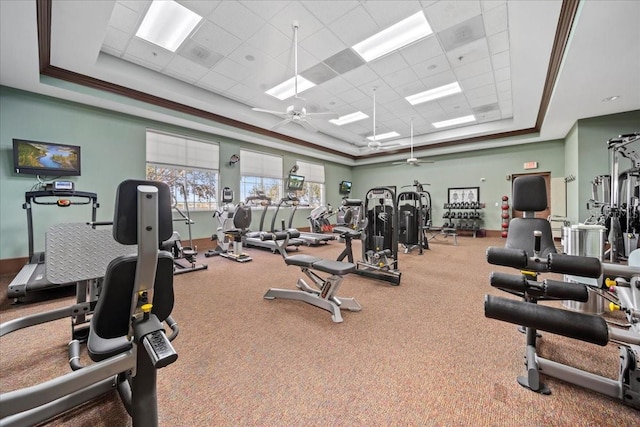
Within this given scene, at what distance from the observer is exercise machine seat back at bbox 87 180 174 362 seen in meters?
Answer: 1.05

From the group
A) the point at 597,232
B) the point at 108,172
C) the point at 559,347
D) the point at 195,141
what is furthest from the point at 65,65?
the point at 597,232

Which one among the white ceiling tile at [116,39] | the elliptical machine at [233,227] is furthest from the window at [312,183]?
the white ceiling tile at [116,39]

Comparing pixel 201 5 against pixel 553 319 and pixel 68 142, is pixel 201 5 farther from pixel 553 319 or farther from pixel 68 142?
pixel 553 319

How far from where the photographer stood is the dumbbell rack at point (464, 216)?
9.22m

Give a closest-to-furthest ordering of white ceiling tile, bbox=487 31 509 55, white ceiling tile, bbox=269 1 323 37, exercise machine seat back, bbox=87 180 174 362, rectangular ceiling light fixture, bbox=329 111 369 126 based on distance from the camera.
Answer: exercise machine seat back, bbox=87 180 174 362
white ceiling tile, bbox=269 1 323 37
white ceiling tile, bbox=487 31 509 55
rectangular ceiling light fixture, bbox=329 111 369 126

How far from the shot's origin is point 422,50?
14.0 feet

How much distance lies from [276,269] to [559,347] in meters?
3.77

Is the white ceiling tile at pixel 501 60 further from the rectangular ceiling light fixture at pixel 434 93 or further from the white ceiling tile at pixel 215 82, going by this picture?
the white ceiling tile at pixel 215 82

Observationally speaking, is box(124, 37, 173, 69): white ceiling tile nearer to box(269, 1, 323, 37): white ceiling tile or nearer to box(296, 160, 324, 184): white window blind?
box(269, 1, 323, 37): white ceiling tile

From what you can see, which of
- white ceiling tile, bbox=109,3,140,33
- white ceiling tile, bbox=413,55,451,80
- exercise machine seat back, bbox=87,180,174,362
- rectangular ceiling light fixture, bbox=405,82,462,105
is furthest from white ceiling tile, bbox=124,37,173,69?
rectangular ceiling light fixture, bbox=405,82,462,105

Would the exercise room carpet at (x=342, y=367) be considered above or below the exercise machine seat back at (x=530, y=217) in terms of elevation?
below

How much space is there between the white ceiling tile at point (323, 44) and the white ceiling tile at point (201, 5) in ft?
4.43

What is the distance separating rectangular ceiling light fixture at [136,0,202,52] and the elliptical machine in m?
3.01

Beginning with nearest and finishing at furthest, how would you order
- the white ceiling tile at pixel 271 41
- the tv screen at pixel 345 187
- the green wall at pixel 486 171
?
the white ceiling tile at pixel 271 41
the green wall at pixel 486 171
the tv screen at pixel 345 187
